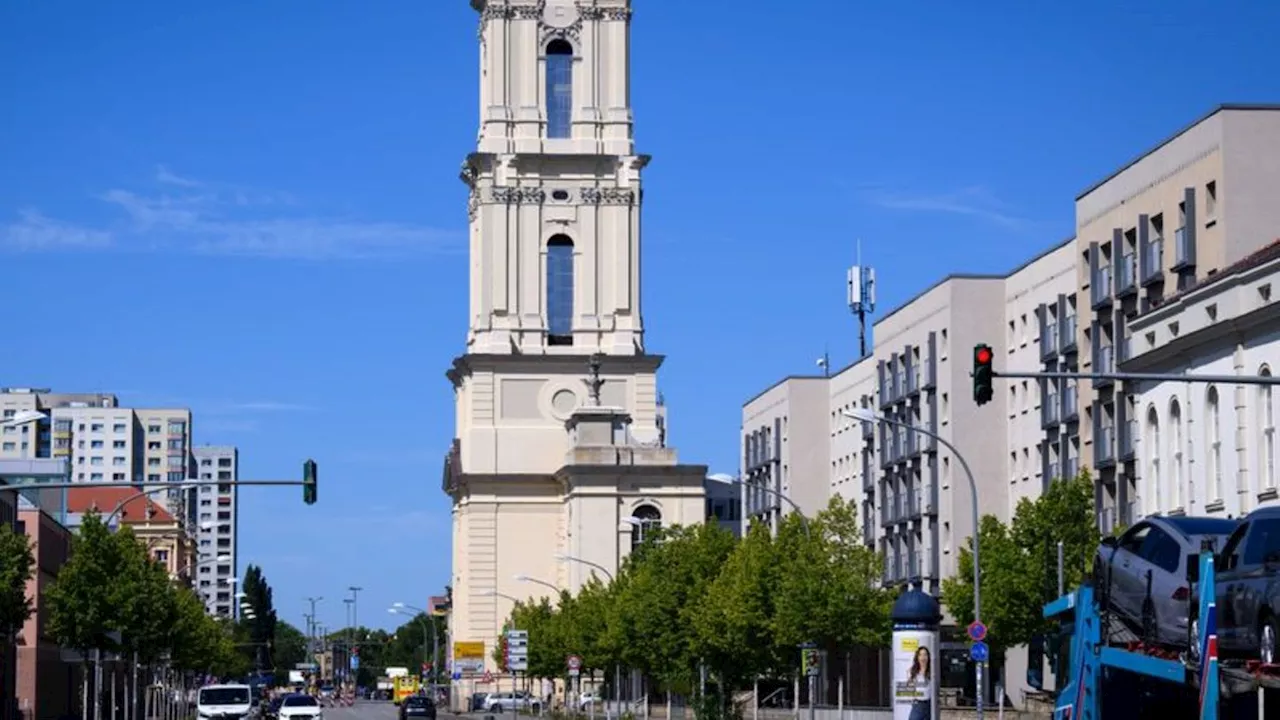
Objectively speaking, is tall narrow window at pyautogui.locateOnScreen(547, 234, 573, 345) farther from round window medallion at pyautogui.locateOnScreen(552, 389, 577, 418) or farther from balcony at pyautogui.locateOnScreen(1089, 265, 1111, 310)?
balcony at pyautogui.locateOnScreen(1089, 265, 1111, 310)

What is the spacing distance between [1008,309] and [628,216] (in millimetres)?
50906

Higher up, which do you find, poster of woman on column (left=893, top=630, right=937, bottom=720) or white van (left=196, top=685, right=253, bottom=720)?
poster of woman on column (left=893, top=630, right=937, bottom=720)

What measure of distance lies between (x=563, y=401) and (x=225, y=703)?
61352 millimetres

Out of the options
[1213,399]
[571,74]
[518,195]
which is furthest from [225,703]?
[571,74]

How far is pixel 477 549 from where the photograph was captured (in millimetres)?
148125

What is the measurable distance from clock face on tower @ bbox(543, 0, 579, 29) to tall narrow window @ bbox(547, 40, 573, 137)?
1.34m

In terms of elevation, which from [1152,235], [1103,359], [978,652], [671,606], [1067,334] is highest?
[1152,235]

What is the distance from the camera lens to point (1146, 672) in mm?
27484

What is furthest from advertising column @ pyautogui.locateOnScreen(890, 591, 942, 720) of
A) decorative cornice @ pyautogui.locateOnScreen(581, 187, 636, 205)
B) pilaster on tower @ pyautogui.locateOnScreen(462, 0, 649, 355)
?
decorative cornice @ pyautogui.locateOnScreen(581, 187, 636, 205)

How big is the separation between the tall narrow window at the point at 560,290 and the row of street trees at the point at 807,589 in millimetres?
52238

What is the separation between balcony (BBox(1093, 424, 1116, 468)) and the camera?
78.1 m

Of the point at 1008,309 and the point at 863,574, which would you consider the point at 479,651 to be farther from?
the point at 863,574

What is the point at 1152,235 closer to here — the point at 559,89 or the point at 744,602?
the point at 744,602

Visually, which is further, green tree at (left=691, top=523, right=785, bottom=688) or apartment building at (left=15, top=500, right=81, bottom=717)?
apartment building at (left=15, top=500, right=81, bottom=717)
